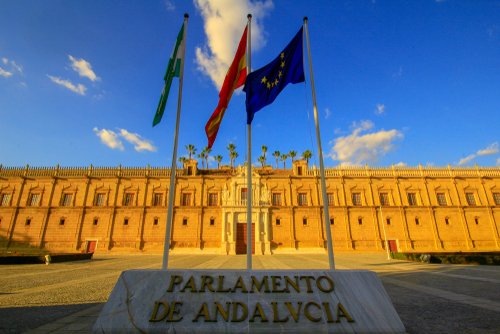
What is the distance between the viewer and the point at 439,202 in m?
32.8

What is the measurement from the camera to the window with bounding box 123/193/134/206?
3200cm

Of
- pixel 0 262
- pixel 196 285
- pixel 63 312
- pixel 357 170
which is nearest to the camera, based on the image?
pixel 196 285

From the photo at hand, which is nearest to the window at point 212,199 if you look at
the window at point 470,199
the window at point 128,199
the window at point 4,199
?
the window at point 128,199

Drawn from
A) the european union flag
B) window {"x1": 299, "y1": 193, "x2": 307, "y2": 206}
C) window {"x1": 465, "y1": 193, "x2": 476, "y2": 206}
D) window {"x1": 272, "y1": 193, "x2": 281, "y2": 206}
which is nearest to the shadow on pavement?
the european union flag

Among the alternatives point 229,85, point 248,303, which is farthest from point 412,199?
point 248,303

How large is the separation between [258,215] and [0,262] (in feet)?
75.9

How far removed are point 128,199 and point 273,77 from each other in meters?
30.9

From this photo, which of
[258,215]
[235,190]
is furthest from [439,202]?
[235,190]

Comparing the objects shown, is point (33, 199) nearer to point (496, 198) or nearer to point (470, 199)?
point (470, 199)

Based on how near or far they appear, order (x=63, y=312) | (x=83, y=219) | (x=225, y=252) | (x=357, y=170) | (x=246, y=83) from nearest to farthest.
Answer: (x=63, y=312) < (x=246, y=83) < (x=225, y=252) < (x=83, y=219) < (x=357, y=170)

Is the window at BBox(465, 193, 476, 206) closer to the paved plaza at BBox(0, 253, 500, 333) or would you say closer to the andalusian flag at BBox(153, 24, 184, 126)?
the paved plaza at BBox(0, 253, 500, 333)

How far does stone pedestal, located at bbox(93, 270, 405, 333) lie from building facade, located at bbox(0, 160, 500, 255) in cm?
2509

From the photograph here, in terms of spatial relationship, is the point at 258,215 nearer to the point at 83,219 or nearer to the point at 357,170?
the point at 357,170

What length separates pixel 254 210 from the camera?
1209 inches
